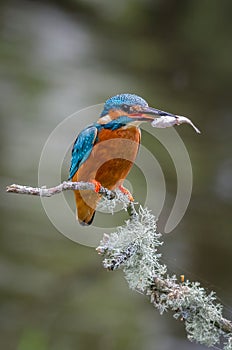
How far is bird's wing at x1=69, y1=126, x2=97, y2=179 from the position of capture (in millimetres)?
834

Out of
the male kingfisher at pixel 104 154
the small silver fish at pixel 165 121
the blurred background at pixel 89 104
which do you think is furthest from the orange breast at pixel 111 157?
the blurred background at pixel 89 104

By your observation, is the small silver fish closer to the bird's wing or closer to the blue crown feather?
the blue crown feather

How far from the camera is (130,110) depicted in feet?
2.37

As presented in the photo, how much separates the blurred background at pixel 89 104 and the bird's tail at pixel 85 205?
1.23 metres

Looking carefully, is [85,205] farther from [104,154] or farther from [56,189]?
[56,189]

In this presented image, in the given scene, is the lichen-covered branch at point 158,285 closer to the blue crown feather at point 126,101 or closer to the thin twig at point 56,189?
the thin twig at point 56,189

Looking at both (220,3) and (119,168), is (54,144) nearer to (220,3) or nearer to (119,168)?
(220,3)

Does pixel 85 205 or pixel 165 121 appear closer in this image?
pixel 165 121

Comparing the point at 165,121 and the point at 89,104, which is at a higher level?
the point at 165,121

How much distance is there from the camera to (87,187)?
0.78m

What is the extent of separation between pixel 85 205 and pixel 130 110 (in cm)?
20

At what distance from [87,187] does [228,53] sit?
2615 millimetres

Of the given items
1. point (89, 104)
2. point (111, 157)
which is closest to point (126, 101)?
point (111, 157)

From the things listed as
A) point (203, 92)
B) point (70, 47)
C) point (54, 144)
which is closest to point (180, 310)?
point (54, 144)
